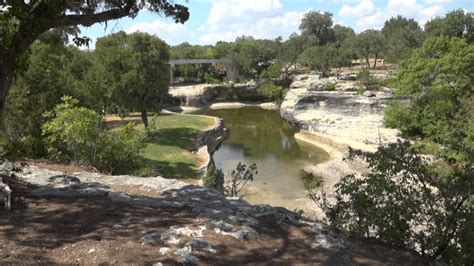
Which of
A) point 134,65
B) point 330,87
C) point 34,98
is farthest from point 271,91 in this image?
point 34,98

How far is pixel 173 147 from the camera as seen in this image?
23.6 m

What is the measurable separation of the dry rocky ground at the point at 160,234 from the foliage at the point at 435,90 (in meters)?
23.6

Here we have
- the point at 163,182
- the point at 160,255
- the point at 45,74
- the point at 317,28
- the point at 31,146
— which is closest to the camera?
the point at 160,255

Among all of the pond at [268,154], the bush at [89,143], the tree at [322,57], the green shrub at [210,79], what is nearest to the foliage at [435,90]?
the pond at [268,154]

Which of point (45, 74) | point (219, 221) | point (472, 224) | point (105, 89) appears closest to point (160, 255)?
point (219, 221)

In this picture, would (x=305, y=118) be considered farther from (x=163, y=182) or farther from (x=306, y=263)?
(x=306, y=263)

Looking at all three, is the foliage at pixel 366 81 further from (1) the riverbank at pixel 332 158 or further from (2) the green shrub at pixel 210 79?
(2) the green shrub at pixel 210 79

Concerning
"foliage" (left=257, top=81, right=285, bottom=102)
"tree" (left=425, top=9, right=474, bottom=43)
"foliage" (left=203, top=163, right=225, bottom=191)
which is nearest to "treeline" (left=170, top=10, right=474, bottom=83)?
"tree" (left=425, top=9, right=474, bottom=43)

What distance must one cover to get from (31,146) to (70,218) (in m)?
10.6

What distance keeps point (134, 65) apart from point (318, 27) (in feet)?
214

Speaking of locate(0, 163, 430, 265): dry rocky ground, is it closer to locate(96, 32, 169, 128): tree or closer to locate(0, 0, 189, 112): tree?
locate(0, 0, 189, 112): tree

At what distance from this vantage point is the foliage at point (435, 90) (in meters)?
28.2

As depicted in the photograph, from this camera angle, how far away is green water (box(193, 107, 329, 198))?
22625 mm

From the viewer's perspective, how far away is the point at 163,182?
9188 millimetres
